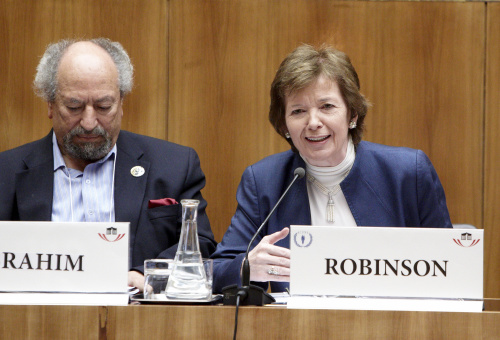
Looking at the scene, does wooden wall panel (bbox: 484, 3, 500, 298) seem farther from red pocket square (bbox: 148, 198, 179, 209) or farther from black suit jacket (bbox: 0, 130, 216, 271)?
red pocket square (bbox: 148, 198, 179, 209)

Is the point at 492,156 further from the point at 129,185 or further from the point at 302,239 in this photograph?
the point at 302,239

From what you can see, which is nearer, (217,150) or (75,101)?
(75,101)

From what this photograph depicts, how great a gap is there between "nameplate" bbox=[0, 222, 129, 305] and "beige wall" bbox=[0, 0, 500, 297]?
1645mm

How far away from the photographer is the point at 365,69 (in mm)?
3162

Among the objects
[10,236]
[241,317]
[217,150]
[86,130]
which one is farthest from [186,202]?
[217,150]

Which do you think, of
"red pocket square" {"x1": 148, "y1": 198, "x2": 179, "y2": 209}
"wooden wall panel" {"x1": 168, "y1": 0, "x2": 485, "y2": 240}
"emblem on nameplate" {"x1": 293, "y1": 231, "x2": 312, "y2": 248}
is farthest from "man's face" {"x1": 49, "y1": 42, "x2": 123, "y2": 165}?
"emblem on nameplate" {"x1": 293, "y1": 231, "x2": 312, "y2": 248}

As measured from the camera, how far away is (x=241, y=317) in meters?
1.44

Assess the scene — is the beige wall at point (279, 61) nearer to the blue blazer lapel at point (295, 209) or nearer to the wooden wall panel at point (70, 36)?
the wooden wall panel at point (70, 36)

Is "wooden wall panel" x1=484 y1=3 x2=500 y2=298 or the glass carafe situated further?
"wooden wall panel" x1=484 y1=3 x2=500 y2=298

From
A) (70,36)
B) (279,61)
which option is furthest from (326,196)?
(70,36)

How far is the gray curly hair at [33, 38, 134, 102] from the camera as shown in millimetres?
2455

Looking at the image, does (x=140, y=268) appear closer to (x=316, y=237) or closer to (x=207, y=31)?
(x=316, y=237)

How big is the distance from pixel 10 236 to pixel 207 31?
1.82m

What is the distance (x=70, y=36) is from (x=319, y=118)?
1.51 metres
